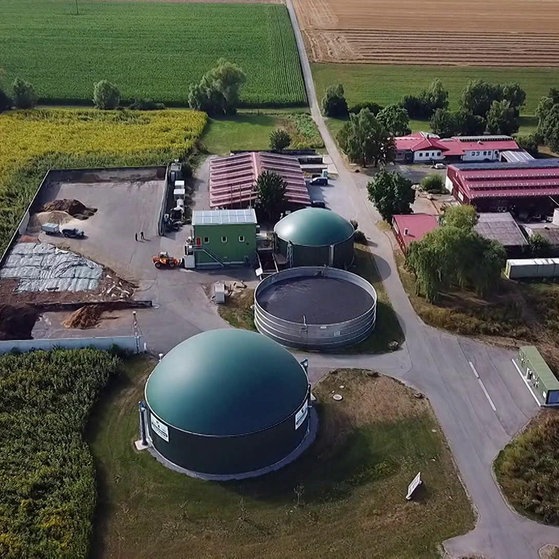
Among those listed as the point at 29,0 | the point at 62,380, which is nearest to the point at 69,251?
the point at 62,380

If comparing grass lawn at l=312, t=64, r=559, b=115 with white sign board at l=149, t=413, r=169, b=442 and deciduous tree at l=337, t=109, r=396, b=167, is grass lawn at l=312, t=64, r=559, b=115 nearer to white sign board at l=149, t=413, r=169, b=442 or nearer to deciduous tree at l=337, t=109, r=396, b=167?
deciduous tree at l=337, t=109, r=396, b=167

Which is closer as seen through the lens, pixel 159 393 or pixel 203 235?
pixel 159 393

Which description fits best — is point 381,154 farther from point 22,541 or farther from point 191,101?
point 22,541

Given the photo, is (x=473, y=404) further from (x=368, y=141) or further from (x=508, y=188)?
(x=368, y=141)

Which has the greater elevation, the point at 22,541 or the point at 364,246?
the point at 22,541

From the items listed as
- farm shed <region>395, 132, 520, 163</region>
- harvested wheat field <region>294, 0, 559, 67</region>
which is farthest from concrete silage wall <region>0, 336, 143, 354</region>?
harvested wheat field <region>294, 0, 559, 67</region>

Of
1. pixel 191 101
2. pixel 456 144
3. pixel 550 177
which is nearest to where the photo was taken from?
pixel 550 177

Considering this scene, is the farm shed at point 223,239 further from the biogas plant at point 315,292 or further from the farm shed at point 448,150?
the farm shed at point 448,150

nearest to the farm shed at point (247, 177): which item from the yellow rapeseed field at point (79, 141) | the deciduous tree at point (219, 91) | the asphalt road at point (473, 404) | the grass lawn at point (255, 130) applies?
the grass lawn at point (255, 130)
